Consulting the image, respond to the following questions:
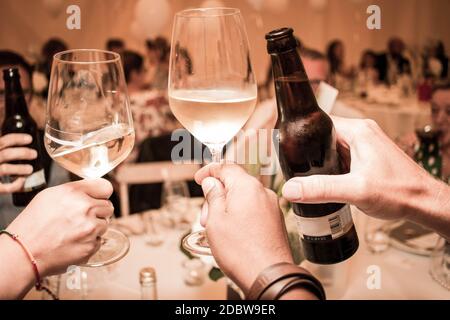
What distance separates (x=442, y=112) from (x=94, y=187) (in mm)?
1812

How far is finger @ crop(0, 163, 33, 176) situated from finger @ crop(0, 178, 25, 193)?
0.06 ft

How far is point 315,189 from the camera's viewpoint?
2.45 ft

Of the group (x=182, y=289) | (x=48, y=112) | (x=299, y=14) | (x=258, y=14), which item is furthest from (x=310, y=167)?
(x=299, y=14)

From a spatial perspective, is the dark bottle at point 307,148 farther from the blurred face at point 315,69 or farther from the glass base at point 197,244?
the blurred face at point 315,69

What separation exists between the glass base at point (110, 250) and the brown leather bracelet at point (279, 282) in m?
0.27

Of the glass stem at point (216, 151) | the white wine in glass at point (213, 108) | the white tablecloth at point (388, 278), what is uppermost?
the white wine in glass at point (213, 108)

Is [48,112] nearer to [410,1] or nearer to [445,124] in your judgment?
[445,124]

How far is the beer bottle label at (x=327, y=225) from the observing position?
833mm

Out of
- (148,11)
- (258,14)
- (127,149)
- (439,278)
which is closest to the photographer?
(127,149)

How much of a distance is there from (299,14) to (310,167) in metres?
4.49

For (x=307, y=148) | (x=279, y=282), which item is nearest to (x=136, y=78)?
(x=307, y=148)

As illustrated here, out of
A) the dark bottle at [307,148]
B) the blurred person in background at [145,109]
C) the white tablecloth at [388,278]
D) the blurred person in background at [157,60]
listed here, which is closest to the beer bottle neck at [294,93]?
the dark bottle at [307,148]

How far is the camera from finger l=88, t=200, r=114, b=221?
0.81 meters

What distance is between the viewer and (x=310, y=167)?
942mm
